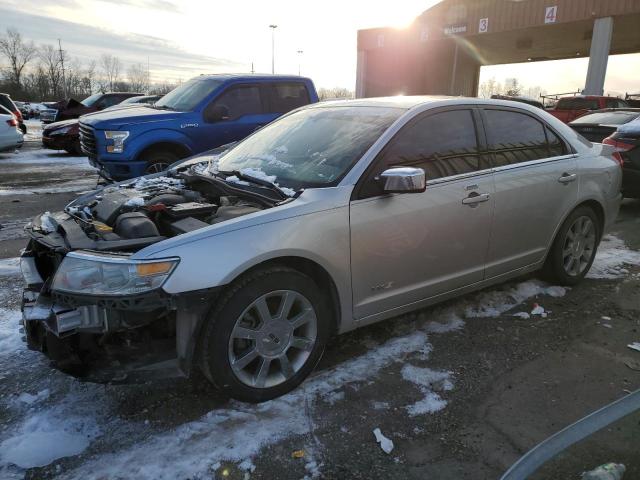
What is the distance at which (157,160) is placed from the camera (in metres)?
7.68

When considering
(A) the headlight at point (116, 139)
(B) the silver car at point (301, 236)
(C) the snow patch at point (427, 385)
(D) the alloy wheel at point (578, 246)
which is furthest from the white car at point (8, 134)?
(D) the alloy wheel at point (578, 246)

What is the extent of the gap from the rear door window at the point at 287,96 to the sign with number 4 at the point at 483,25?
856 inches

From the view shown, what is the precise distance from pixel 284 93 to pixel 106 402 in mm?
6617

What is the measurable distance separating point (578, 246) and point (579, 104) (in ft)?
45.4

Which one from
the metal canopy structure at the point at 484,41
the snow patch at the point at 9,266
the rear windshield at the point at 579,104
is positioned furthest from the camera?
the metal canopy structure at the point at 484,41

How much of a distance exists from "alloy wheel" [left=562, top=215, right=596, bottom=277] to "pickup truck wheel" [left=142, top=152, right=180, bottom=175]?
5671 mm

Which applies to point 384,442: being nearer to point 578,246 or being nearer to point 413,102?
point 413,102

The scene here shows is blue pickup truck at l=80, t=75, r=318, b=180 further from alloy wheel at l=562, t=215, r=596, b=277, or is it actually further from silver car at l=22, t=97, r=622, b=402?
alloy wheel at l=562, t=215, r=596, b=277

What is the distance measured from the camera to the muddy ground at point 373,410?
240 centimetres

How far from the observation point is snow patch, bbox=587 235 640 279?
5047 millimetres

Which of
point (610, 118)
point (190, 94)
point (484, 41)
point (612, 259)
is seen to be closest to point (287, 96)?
point (190, 94)

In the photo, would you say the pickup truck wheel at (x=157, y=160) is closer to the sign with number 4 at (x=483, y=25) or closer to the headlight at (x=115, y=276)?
the headlight at (x=115, y=276)

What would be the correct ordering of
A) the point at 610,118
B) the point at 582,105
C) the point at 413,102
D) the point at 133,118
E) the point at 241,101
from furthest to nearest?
the point at 582,105 < the point at 610,118 < the point at 241,101 < the point at 133,118 < the point at 413,102

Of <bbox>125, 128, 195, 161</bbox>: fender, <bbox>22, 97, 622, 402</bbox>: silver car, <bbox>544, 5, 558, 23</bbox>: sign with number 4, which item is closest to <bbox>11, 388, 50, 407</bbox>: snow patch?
<bbox>22, 97, 622, 402</bbox>: silver car
